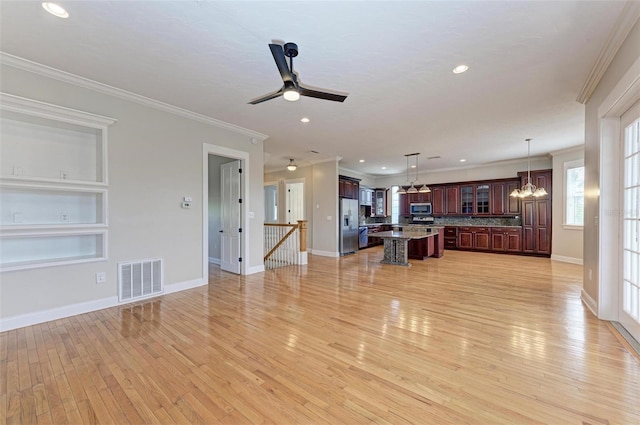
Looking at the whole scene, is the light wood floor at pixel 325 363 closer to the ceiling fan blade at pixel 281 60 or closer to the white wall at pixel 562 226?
the ceiling fan blade at pixel 281 60

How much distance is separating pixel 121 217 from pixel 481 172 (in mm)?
9911

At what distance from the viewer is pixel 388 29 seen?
2.38 metres

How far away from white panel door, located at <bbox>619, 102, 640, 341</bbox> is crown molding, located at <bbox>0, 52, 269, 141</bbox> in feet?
17.7

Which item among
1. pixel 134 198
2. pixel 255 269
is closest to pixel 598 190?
pixel 255 269

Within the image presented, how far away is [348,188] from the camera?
847 centimetres

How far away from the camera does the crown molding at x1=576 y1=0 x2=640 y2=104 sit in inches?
84.4

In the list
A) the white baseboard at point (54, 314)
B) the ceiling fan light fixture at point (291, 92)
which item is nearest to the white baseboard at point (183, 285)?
the white baseboard at point (54, 314)

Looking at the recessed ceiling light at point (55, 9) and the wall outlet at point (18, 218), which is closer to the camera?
the recessed ceiling light at point (55, 9)

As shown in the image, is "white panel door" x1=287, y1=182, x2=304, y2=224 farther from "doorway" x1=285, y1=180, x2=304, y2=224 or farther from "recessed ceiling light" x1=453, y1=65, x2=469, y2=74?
"recessed ceiling light" x1=453, y1=65, x2=469, y2=74

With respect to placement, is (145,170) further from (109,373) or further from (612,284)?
(612,284)

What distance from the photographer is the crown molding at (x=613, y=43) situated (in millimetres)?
2145

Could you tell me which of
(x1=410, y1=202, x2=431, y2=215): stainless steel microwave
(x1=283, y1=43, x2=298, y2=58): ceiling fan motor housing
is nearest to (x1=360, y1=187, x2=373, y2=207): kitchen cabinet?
(x1=410, y1=202, x2=431, y2=215): stainless steel microwave

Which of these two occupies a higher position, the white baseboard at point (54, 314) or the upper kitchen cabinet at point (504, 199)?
the upper kitchen cabinet at point (504, 199)

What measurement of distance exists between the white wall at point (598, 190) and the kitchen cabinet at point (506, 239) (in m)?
4.74
